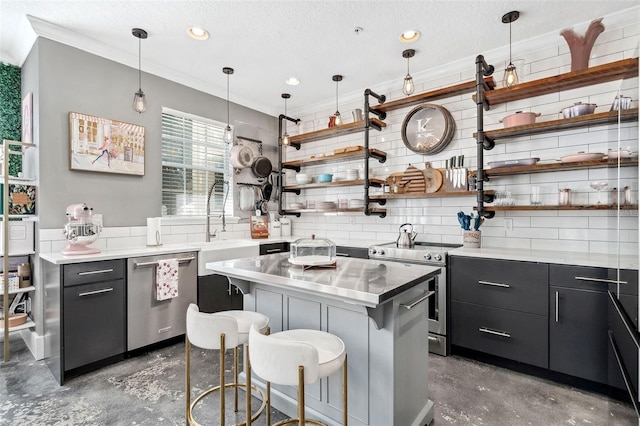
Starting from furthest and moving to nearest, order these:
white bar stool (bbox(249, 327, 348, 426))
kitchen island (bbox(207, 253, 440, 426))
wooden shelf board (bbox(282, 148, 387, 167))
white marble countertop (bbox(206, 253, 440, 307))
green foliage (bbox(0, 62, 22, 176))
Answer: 1. wooden shelf board (bbox(282, 148, 387, 167))
2. green foliage (bbox(0, 62, 22, 176))
3. kitchen island (bbox(207, 253, 440, 426))
4. white marble countertop (bbox(206, 253, 440, 307))
5. white bar stool (bbox(249, 327, 348, 426))

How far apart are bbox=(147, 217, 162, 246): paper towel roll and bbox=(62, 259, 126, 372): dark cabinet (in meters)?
0.62

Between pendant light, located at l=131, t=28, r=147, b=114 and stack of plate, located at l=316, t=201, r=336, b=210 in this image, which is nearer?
pendant light, located at l=131, t=28, r=147, b=114

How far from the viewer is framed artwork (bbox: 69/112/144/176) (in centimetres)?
287

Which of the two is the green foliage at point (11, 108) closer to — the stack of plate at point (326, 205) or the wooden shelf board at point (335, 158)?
the wooden shelf board at point (335, 158)

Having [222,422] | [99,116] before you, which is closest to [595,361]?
[222,422]

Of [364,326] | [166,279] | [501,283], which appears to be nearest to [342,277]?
[364,326]

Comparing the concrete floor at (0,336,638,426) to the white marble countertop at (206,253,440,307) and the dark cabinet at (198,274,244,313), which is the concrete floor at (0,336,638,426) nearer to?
the dark cabinet at (198,274,244,313)

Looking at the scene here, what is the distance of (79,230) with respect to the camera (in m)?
2.62

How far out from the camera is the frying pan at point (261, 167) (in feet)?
14.6

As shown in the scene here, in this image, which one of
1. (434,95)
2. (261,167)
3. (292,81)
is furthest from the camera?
(261,167)

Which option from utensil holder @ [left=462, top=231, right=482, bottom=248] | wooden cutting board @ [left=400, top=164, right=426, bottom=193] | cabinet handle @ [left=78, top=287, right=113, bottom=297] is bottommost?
cabinet handle @ [left=78, top=287, right=113, bottom=297]

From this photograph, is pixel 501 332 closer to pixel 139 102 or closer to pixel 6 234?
pixel 139 102

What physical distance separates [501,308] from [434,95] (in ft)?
6.82

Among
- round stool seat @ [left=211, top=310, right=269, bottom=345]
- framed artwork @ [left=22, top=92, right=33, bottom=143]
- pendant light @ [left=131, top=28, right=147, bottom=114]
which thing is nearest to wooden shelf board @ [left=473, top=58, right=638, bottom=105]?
round stool seat @ [left=211, top=310, right=269, bottom=345]
